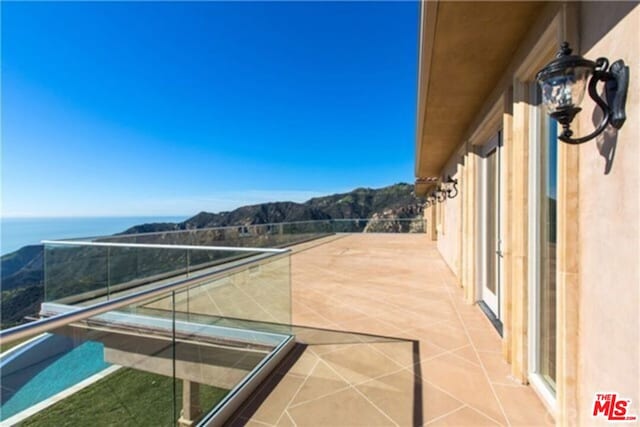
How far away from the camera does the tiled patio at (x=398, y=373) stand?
209 cm

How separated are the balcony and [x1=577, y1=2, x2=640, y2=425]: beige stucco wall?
980 mm

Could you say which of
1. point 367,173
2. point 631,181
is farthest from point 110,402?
point 367,173

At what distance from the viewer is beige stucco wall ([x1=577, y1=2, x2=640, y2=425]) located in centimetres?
112

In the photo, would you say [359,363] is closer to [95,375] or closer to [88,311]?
[95,375]

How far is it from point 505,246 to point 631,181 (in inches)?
68.3

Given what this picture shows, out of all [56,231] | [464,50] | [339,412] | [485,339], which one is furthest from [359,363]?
[56,231]

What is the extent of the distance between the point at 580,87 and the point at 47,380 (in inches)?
105

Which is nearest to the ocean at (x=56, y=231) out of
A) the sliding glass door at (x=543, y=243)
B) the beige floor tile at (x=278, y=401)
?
the beige floor tile at (x=278, y=401)

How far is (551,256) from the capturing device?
6.89 ft

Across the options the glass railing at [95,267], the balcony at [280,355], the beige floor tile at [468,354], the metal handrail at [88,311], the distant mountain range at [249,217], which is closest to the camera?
the metal handrail at [88,311]

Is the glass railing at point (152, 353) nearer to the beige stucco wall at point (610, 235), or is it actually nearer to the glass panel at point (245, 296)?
the glass panel at point (245, 296)

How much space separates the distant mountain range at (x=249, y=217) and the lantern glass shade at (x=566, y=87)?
661 centimetres

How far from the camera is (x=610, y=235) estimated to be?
126 cm

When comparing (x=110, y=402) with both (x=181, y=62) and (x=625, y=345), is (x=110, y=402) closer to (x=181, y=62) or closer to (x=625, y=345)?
(x=625, y=345)
